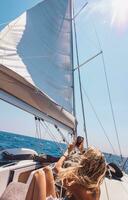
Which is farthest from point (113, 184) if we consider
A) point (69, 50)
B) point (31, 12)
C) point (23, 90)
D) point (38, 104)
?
point (31, 12)

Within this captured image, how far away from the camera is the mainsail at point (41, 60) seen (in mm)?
6478

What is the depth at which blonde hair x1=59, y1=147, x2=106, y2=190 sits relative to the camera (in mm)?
3020

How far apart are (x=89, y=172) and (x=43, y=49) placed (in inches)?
255

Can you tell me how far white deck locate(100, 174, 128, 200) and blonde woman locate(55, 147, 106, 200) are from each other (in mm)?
2758

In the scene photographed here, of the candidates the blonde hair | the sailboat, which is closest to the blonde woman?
the blonde hair

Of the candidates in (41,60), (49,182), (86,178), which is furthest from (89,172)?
(41,60)

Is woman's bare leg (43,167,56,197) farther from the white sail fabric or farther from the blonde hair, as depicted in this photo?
the white sail fabric

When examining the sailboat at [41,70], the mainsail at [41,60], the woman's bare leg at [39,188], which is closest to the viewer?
the woman's bare leg at [39,188]

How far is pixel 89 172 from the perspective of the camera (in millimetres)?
3068

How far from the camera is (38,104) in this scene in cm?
688

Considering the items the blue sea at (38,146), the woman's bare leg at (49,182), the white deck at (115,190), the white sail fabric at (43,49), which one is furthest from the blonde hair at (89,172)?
the blue sea at (38,146)

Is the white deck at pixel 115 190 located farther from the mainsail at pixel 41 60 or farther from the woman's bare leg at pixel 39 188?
the woman's bare leg at pixel 39 188

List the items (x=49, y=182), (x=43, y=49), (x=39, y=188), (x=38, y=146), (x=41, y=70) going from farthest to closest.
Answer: (x=38, y=146) → (x=43, y=49) → (x=41, y=70) → (x=49, y=182) → (x=39, y=188)

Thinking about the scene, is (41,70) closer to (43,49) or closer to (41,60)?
(41,60)
